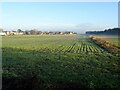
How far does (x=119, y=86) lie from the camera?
6508mm

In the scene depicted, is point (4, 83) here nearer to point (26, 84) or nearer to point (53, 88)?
point (26, 84)

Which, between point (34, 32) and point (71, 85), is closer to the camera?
point (71, 85)

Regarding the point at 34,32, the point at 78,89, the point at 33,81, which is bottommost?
the point at 78,89

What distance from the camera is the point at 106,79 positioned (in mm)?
7559

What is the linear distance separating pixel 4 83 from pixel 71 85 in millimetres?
3407

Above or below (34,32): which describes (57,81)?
below

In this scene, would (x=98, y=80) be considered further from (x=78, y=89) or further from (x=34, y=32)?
(x=34, y=32)

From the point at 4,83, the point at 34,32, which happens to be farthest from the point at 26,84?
the point at 34,32

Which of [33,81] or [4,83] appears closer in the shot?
[33,81]

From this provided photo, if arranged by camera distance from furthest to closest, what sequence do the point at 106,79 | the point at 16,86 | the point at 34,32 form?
the point at 34,32, the point at 106,79, the point at 16,86

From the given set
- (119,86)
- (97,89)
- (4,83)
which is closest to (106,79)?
(119,86)

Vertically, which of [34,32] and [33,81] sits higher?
[34,32]

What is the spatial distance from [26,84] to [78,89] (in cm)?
238

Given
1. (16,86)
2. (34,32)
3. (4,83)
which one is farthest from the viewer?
(34,32)
